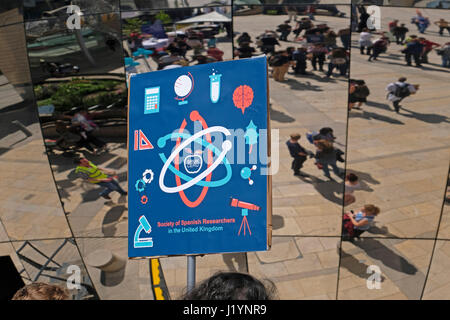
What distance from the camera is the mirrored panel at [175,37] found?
5898 millimetres

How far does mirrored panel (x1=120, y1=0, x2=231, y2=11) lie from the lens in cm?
579

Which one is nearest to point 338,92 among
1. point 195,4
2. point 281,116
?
point 281,116

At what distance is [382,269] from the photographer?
21.8ft

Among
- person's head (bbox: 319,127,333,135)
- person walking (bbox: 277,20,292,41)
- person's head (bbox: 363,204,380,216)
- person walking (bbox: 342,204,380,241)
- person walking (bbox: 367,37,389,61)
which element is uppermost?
person walking (bbox: 277,20,292,41)

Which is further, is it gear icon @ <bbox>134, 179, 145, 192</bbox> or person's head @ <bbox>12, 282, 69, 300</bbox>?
gear icon @ <bbox>134, 179, 145, 192</bbox>

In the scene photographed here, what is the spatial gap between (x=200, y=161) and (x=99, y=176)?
4414 mm

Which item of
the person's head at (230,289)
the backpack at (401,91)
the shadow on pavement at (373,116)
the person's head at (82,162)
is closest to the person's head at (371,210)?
the shadow on pavement at (373,116)

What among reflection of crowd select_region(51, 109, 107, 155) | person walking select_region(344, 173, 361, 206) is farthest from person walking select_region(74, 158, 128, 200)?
person walking select_region(344, 173, 361, 206)

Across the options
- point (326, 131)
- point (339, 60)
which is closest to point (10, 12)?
point (339, 60)

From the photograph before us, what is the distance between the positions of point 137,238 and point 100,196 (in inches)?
164

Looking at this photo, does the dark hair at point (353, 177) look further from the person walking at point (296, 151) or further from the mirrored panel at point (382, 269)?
the mirrored panel at point (382, 269)

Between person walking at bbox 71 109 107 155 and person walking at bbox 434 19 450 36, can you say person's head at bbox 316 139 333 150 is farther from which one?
person walking at bbox 71 109 107 155

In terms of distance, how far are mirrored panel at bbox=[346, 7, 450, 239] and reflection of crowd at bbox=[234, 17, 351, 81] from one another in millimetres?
274

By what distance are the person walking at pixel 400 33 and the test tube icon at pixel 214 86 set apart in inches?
181
